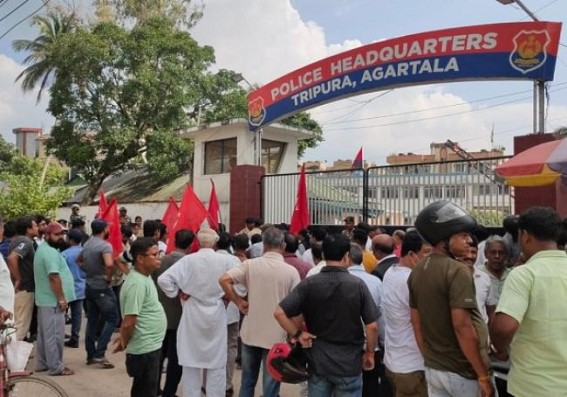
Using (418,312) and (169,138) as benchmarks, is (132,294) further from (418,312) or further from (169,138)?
(169,138)

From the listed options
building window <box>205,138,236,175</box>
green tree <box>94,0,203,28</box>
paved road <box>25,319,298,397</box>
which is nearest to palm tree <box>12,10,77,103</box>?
green tree <box>94,0,203,28</box>

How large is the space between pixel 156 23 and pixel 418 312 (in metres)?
22.4

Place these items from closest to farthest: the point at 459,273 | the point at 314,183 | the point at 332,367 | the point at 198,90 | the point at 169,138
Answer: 1. the point at 459,273
2. the point at 332,367
3. the point at 314,183
4. the point at 169,138
5. the point at 198,90

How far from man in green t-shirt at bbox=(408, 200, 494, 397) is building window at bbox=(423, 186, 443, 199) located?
7.74 metres

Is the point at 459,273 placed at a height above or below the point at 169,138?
below

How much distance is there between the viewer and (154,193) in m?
23.4

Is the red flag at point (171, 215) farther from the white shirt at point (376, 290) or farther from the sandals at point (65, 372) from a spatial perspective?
the white shirt at point (376, 290)

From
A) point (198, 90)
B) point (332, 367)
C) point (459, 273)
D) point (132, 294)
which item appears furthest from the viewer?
point (198, 90)

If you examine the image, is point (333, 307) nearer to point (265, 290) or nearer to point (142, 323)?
point (265, 290)

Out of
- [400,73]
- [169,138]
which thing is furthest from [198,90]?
[400,73]

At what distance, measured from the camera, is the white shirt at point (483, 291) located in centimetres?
477

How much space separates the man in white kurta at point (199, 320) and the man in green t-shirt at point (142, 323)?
0.44 metres

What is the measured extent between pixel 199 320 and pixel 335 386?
1.71 meters

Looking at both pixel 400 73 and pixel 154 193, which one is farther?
pixel 154 193
